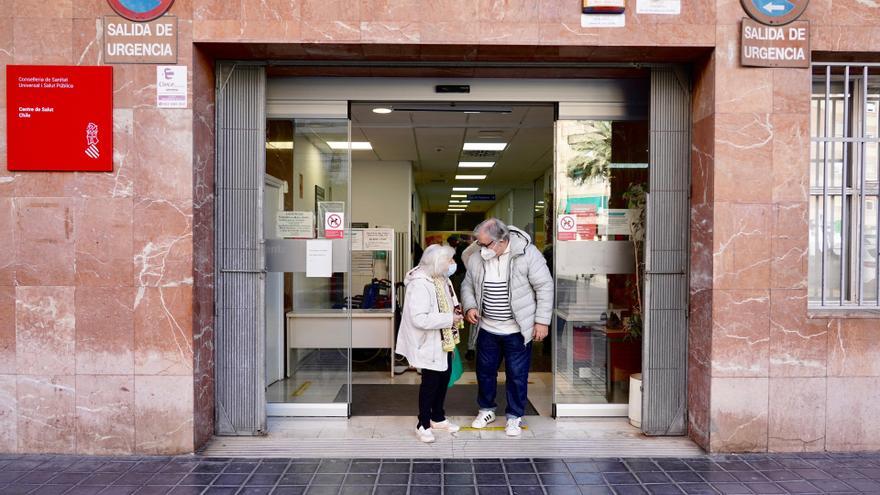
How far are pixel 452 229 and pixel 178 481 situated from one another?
1010 inches

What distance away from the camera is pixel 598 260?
5340mm

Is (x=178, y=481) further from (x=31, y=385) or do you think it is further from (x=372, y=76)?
(x=372, y=76)

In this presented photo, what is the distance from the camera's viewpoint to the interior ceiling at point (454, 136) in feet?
23.9

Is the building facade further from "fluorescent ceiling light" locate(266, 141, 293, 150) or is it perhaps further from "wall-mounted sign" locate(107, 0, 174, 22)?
"fluorescent ceiling light" locate(266, 141, 293, 150)

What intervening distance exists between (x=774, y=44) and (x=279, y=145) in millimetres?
4036

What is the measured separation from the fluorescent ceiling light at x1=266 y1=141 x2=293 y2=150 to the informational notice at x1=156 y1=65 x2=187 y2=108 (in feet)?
2.82

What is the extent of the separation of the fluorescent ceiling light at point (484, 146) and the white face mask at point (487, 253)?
4.76 meters

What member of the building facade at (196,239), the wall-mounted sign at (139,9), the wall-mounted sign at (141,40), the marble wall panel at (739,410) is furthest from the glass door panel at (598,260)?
the wall-mounted sign at (139,9)

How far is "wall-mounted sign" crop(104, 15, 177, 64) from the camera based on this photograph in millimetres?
4566

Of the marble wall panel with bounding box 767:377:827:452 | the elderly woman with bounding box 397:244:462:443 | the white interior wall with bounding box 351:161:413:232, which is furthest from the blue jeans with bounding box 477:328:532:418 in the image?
the white interior wall with bounding box 351:161:413:232

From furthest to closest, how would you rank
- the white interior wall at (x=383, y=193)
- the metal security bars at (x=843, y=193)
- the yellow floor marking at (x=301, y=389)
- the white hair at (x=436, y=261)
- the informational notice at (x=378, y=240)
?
the white interior wall at (x=383, y=193) < the informational notice at (x=378, y=240) < the yellow floor marking at (x=301, y=389) < the metal security bars at (x=843, y=193) < the white hair at (x=436, y=261)

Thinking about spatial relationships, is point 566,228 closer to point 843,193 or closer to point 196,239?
point 843,193

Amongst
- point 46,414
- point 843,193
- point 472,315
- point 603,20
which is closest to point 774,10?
point 603,20

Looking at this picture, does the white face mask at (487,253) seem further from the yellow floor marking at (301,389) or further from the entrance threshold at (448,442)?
the yellow floor marking at (301,389)
